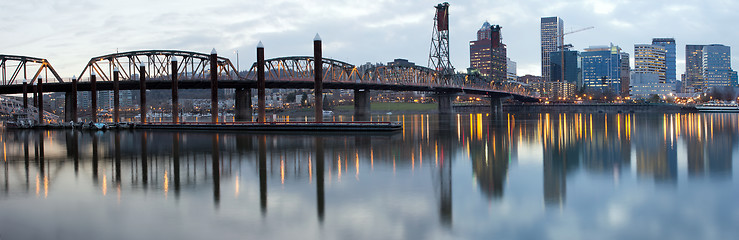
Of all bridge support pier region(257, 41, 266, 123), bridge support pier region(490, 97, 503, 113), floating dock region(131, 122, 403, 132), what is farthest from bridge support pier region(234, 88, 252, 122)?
bridge support pier region(490, 97, 503, 113)

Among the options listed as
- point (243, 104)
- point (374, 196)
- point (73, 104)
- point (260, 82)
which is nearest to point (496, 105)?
point (243, 104)

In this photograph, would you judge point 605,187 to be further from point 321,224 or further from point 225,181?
point 225,181

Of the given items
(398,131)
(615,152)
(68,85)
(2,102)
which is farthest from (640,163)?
(2,102)

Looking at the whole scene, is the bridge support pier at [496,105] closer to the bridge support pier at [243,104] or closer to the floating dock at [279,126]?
the bridge support pier at [243,104]

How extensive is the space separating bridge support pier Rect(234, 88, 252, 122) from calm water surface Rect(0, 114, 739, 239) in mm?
48207

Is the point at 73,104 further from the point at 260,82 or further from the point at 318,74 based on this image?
the point at 318,74

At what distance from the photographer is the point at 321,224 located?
472 inches

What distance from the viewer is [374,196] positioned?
597 inches

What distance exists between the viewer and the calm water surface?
11539mm

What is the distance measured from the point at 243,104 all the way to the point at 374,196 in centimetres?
6710

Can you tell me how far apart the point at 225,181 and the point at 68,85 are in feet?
238

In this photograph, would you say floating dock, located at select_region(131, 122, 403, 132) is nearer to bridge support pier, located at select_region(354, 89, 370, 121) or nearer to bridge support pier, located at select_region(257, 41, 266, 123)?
bridge support pier, located at select_region(257, 41, 266, 123)

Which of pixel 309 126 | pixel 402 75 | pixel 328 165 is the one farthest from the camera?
pixel 402 75

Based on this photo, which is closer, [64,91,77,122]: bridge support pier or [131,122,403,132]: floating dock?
[131,122,403,132]: floating dock
